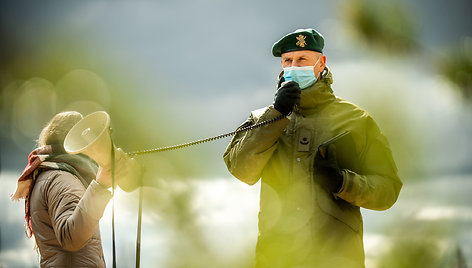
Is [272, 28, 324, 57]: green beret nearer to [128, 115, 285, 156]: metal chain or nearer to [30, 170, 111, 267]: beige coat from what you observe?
[128, 115, 285, 156]: metal chain

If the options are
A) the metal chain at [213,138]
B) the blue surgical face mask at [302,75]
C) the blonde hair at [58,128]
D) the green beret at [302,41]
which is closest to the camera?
the metal chain at [213,138]

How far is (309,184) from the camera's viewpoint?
10.5 ft

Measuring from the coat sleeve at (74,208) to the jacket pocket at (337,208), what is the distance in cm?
116

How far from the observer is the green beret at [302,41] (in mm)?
3451

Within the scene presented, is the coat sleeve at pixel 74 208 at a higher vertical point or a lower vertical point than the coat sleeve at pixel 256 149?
lower

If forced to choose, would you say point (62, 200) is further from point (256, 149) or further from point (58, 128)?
point (256, 149)

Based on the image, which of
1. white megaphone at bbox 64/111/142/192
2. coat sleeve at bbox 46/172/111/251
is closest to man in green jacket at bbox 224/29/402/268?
white megaphone at bbox 64/111/142/192

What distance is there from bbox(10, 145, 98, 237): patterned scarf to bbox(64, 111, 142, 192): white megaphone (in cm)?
38

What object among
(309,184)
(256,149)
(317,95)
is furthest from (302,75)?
(309,184)

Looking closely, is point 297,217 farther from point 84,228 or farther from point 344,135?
point 84,228

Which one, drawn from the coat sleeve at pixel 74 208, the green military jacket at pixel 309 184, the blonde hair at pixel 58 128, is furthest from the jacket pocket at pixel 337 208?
the blonde hair at pixel 58 128

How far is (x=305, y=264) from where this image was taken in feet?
10.3

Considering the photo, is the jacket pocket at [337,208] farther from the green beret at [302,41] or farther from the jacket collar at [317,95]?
the green beret at [302,41]

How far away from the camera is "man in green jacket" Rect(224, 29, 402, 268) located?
123 inches
